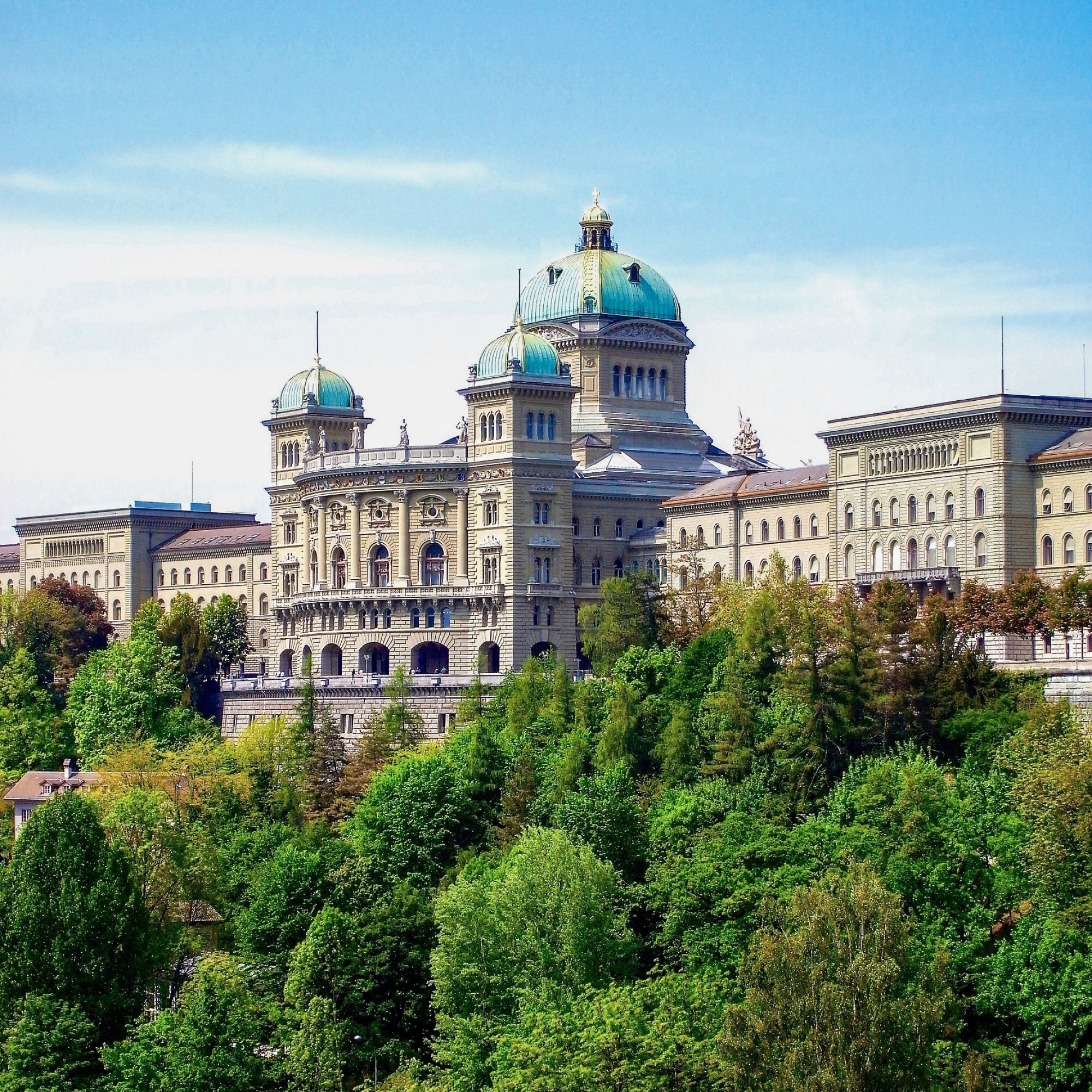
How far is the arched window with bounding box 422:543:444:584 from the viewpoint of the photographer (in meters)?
178

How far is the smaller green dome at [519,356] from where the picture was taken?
578 ft

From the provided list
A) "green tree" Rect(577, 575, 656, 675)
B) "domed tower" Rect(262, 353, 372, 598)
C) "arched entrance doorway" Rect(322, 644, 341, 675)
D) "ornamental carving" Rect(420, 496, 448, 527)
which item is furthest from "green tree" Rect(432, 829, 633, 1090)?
"domed tower" Rect(262, 353, 372, 598)

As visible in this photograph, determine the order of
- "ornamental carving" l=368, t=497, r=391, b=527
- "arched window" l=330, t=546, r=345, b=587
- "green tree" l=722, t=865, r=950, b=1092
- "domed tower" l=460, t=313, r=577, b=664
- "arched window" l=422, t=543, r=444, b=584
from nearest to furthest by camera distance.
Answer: "green tree" l=722, t=865, r=950, b=1092, "domed tower" l=460, t=313, r=577, b=664, "arched window" l=422, t=543, r=444, b=584, "ornamental carving" l=368, t=497, r=391, b=527, "arched window" l=330, t=546, r=345, b=587

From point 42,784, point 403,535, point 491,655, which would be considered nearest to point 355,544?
point 403,535

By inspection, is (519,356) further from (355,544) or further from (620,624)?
(620,624)

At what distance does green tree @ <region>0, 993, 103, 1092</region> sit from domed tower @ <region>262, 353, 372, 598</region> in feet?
296

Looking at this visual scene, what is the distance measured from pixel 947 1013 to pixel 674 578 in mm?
94895

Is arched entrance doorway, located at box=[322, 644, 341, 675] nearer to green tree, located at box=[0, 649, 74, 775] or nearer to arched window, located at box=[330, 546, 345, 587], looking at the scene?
arched window, located at box=[330, 546, 345, 587]

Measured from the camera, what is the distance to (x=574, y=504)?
182375mm

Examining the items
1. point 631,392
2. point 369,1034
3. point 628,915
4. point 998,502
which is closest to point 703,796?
point 628,915

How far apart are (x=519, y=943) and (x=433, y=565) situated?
80386 millimetres

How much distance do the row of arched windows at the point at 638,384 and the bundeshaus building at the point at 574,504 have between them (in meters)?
0.12

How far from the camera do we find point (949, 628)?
409 ft

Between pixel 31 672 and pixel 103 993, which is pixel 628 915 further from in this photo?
pixel 31 672
